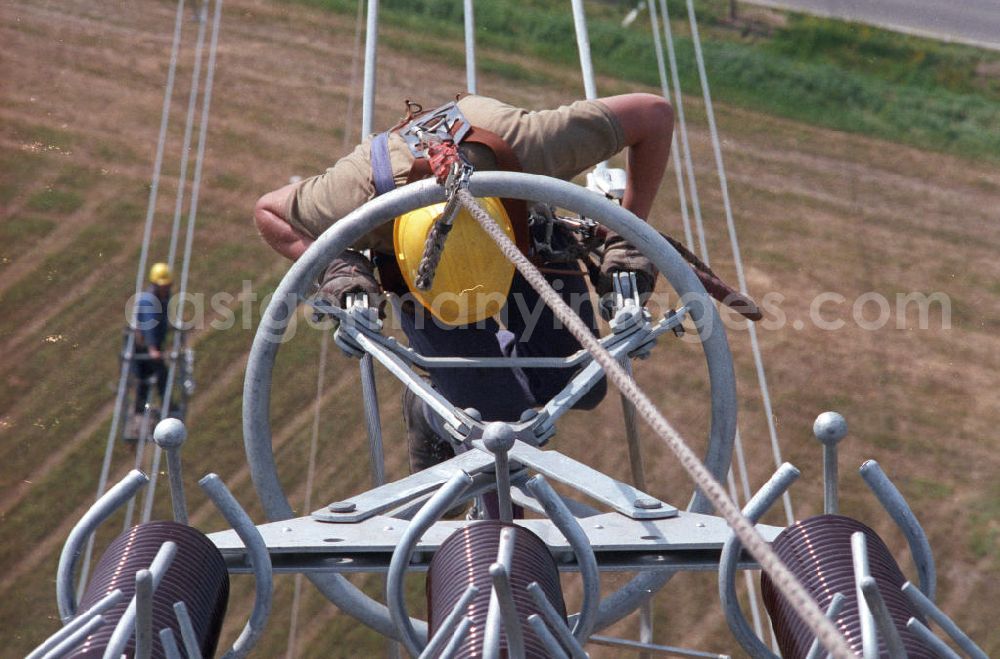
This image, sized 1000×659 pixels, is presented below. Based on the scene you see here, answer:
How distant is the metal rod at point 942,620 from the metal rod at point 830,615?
11 cm

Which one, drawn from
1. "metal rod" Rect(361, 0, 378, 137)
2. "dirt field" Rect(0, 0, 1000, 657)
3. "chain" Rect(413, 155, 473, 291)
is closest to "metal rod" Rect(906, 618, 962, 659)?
"chain" Rect(413, 155, 473, 291)

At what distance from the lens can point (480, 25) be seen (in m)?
13.9

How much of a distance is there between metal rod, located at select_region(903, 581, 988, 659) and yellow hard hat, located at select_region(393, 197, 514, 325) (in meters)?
1.66

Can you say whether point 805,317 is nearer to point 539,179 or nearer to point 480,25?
point 480,25

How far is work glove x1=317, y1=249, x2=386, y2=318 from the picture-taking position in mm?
4121

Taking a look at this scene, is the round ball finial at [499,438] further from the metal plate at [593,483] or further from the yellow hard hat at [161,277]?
the yellow hard hat at [161,277]

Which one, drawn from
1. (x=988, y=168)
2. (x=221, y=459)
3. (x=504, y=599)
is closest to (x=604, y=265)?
(x=504, y=599)

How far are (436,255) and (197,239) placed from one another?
305 inches

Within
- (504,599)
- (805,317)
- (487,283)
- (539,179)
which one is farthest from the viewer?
(805,317)

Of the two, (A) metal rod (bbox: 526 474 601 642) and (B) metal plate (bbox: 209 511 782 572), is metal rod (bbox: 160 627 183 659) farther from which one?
(A) metal rod (bbox: 526 474 601 642)

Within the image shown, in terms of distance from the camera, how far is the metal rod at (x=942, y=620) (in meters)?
2.52

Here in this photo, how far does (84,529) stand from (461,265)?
4.77ft

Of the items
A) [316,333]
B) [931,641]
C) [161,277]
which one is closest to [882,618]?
[931,641]

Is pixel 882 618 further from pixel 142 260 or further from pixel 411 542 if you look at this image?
pixel 142 260
